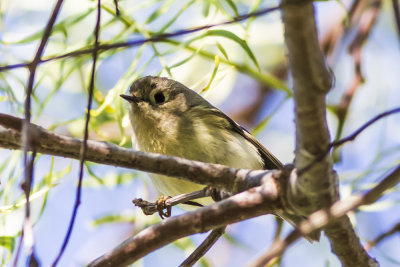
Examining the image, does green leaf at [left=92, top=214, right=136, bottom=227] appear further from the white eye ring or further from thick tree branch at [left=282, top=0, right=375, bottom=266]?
thick tree branch at [left=282, top=0, right=375, bottom=266]

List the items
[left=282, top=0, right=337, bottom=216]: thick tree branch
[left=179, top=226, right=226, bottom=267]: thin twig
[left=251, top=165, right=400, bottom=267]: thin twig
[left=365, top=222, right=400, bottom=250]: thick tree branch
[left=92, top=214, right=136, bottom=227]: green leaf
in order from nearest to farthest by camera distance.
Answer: [left=251, top=165, right=400, bottom=267]: thin twig < [left=282, top=0, right=337, bottom=216]: thick tree branch < [left=179, top=226, right=226, bottom=267]: thin twig < [left=365, top=222, right=400, bottom=250]: thick tree branch < [left=92, top=214, right=136, bottom=227]: green leaf

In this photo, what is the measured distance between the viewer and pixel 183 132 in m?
2.10

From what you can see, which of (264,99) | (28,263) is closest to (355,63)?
(264,99)

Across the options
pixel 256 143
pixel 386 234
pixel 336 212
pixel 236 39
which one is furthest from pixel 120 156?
pixel 386 234

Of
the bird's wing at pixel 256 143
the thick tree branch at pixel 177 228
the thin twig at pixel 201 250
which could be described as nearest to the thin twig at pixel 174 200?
the thin twig at pixel 201 250

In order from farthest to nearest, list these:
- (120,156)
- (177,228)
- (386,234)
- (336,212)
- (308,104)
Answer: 1. (386,234)
2. (120,156)
3. (177,228)
4. (308,104)
5. (336,212)

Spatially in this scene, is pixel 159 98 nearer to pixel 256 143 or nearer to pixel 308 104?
pixel 256 143

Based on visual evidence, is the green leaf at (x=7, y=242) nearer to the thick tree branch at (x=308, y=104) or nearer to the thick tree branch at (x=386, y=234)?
the thick tree branch at (x=308, y=104)

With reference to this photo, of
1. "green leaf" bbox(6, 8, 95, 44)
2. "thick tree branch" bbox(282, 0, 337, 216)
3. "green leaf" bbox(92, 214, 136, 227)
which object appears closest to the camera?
"thick tree branch" bbox(282, 0, 337, 216)

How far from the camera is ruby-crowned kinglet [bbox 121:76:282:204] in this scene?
205 centimetres

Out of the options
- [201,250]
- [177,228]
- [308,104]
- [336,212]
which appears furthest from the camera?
[201,250]

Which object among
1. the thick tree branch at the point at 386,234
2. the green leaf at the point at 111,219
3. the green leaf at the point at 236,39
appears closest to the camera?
the green leaf at the point at 236,39

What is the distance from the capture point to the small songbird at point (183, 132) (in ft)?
6.71

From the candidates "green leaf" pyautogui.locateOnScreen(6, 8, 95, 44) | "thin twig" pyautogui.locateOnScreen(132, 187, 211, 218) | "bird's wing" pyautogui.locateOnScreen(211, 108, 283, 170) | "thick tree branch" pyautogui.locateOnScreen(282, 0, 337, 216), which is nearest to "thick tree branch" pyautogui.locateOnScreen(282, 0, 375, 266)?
"thick tree branch" pyautogui.locateOnScreen(282, 0, 337, 216)
